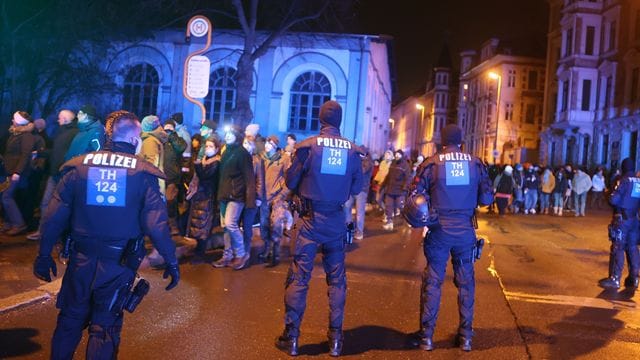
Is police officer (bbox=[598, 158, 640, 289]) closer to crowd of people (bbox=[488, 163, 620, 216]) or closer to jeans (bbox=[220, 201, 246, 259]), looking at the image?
jeans (bbox=[220, 201, 246, 259])

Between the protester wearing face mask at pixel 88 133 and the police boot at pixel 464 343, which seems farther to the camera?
the protester wearing face mask at pixel 88 133

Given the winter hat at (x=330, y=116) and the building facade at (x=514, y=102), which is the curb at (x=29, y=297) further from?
the building facade at (x=514, y=102)

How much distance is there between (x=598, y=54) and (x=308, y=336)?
127 feet

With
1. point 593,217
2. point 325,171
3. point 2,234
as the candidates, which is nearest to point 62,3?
point 2,234

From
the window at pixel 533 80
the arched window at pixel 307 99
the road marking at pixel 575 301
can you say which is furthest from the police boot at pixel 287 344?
the window at pixel 533 80

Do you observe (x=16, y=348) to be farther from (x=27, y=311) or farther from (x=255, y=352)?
(x=255, y=352)

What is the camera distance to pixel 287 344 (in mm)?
5082

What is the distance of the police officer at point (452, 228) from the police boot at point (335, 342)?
81 cm

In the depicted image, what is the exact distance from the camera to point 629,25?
34031 mm

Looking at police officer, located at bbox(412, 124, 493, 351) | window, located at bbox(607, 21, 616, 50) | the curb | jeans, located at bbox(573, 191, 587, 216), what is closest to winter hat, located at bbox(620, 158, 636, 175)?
police officer, located at bbox(412, 124, 493, 351)

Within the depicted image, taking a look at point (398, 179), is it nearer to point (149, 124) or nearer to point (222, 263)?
point (222, 263)

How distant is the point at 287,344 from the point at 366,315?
1582 mm

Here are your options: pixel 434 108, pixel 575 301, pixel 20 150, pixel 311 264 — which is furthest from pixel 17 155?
pixel 434 108

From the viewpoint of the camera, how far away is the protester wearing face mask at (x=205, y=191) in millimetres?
8523
